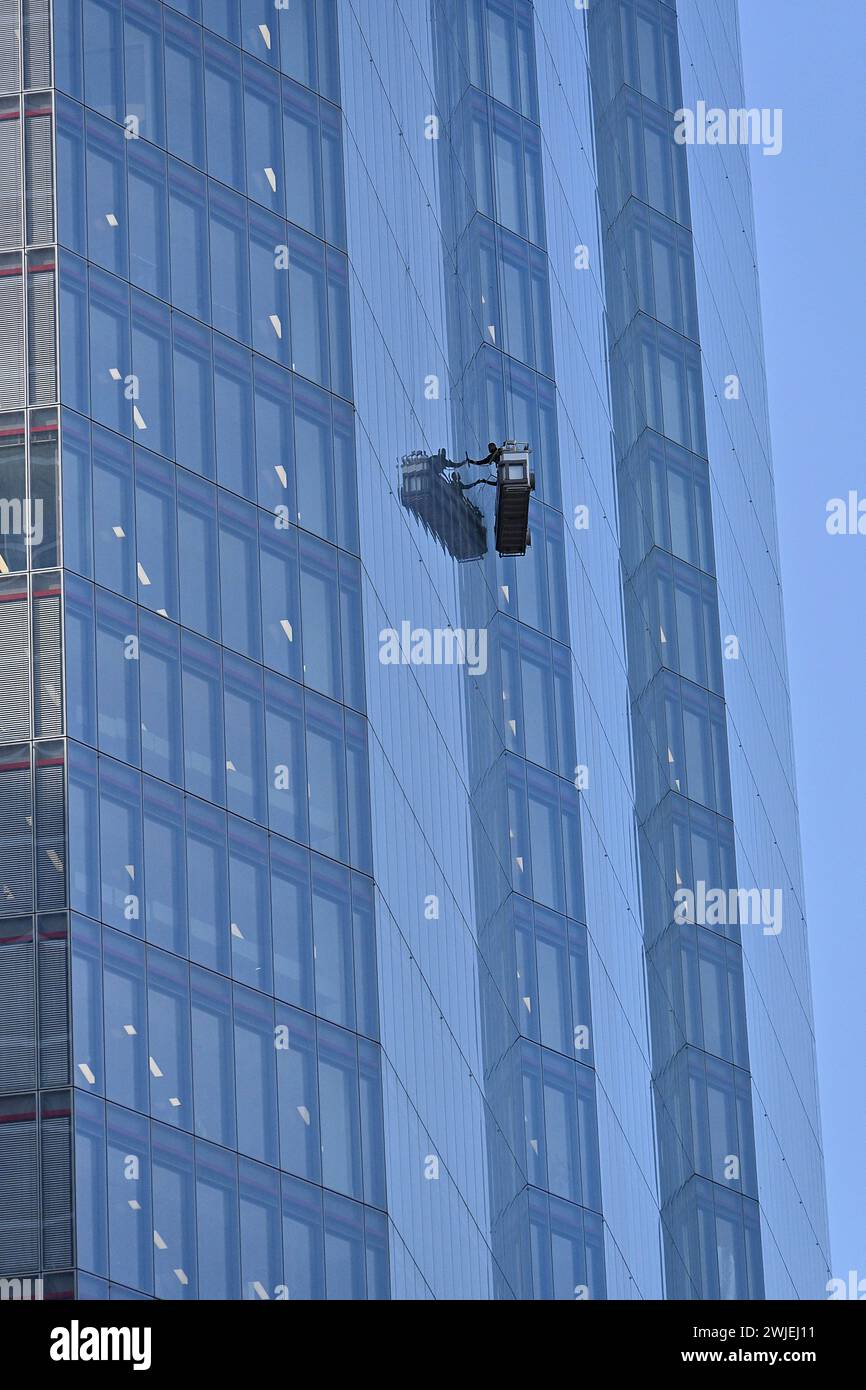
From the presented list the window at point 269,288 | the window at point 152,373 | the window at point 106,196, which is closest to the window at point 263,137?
the window at point 269,288

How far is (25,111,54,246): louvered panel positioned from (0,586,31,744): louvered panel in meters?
9.16

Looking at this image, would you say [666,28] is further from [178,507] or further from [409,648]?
[178,507]

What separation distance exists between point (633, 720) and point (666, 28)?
30686 mm

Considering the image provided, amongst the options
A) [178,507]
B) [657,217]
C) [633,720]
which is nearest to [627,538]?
[633,720]

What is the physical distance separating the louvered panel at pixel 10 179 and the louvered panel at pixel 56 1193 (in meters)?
21.1

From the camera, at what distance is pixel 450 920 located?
8669 centimetres

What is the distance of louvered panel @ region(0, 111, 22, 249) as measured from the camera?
71250mm

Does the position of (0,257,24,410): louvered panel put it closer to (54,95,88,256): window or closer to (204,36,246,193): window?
(54,95,88,256): window

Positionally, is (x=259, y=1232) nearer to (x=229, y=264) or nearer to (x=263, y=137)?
(x=229, y=264)

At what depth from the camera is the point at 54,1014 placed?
64125 mm

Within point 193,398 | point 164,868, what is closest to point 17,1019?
point 164,868

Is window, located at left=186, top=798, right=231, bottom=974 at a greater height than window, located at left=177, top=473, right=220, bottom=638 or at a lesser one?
lesser

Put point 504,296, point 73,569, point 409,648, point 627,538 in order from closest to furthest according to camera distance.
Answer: point 73,569 < point 409,648 < point 504,296 < point 627,538

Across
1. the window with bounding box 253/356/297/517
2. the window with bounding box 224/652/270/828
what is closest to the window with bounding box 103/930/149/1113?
→ the window with bounding box 224/652/270/828
